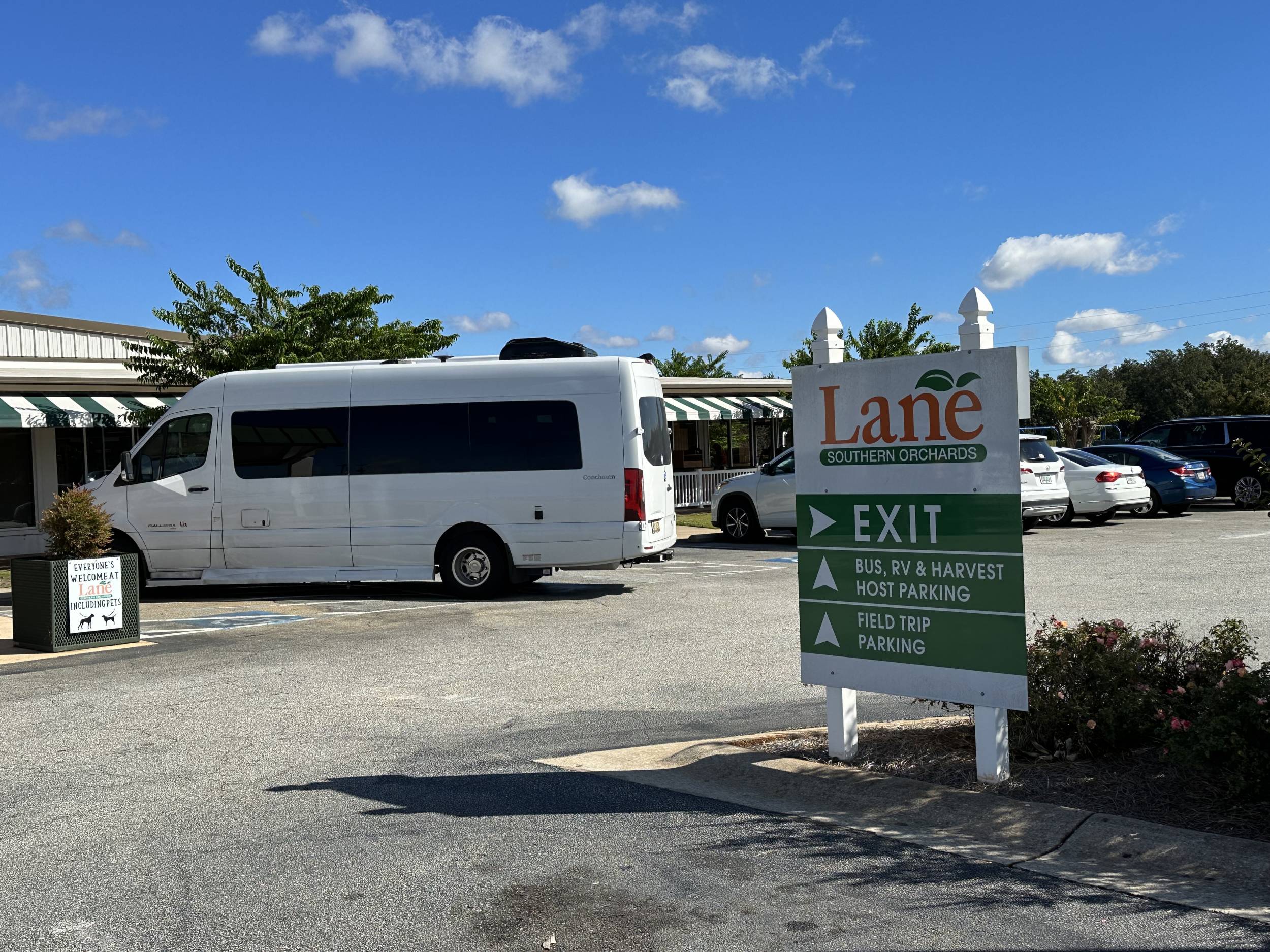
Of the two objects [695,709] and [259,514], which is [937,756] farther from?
[259,514]

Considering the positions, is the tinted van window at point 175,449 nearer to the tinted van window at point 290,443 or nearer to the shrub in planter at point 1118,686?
the tinted van window at point 290,443

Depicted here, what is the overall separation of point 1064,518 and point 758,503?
604cm

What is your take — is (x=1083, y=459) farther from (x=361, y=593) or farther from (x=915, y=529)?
(x=915, y=529)

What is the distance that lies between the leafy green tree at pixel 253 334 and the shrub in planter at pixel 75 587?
986 centimetres

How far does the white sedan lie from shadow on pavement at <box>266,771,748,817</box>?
16.7 meters

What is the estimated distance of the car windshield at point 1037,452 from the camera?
Result: 19.4 meters

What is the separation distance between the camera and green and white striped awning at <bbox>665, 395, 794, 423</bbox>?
1064 inches

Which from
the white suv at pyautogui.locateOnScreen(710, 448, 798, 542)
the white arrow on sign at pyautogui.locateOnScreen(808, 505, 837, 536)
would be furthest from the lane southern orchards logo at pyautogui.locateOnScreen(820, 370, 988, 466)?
the white suv at pyautogui.locateOnScreen(710, 448, 798, 542)

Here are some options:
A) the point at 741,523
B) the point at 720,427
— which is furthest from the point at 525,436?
the point at 720,427

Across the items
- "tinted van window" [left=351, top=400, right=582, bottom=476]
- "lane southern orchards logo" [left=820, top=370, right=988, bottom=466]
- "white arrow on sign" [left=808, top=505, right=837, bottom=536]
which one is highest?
"tinted van window" [left=351, top=400, right=582, bottom=476]

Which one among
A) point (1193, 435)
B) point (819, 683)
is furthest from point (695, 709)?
point (1193, 435)

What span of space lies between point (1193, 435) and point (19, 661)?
23.6 metres

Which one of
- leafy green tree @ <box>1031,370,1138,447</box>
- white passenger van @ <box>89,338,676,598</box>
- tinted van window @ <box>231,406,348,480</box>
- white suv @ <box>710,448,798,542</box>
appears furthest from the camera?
leafy green tree @ <box>1031,370,1138,447</box>

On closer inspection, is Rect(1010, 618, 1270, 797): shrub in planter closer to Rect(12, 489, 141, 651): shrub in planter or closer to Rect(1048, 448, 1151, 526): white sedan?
Rect(12, 489, 141, 651): shrub in planter
